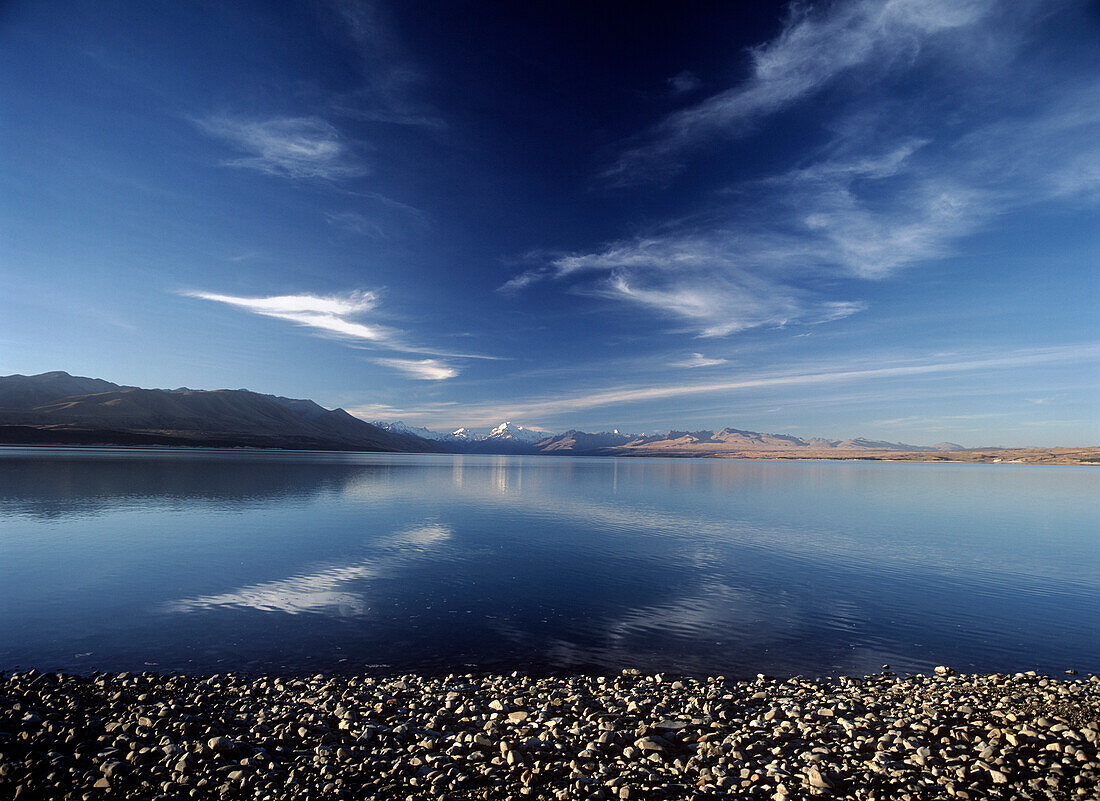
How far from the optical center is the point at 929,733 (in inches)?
465

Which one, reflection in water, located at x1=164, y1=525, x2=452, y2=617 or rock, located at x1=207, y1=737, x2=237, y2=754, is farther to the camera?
reflection in water, located at x1=164, y1=525, x2=452, y2=617

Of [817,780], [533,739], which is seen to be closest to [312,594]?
[533,739]

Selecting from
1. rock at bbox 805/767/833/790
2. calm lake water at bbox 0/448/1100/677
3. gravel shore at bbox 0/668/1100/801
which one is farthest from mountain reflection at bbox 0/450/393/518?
rock at bbox 805/767/833/790

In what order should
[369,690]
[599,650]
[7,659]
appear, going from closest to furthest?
[369,690]
[7,659]
[599,650]

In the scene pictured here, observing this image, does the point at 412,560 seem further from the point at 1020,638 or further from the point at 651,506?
the point at 651,506

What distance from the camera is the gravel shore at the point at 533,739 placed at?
9.62 metres

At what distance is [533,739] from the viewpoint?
36.9 ft

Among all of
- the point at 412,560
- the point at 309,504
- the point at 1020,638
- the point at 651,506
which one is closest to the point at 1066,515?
the point at 651,506

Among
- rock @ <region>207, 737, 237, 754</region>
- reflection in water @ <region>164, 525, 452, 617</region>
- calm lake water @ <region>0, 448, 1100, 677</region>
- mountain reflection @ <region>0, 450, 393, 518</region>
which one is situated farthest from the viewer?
mountain reflection @ <region>0, 450, 393, 518</region>

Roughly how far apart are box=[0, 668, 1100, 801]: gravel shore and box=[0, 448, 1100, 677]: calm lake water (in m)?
2.31

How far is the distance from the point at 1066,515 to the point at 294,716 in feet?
270

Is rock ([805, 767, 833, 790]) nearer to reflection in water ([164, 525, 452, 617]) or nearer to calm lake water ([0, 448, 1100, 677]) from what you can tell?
calm lake water ([0, 448, 1100, 677])

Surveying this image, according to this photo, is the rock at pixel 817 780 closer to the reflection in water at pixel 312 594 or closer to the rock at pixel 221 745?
the rock at pixel 221 745

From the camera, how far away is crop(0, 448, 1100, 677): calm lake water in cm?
1750
